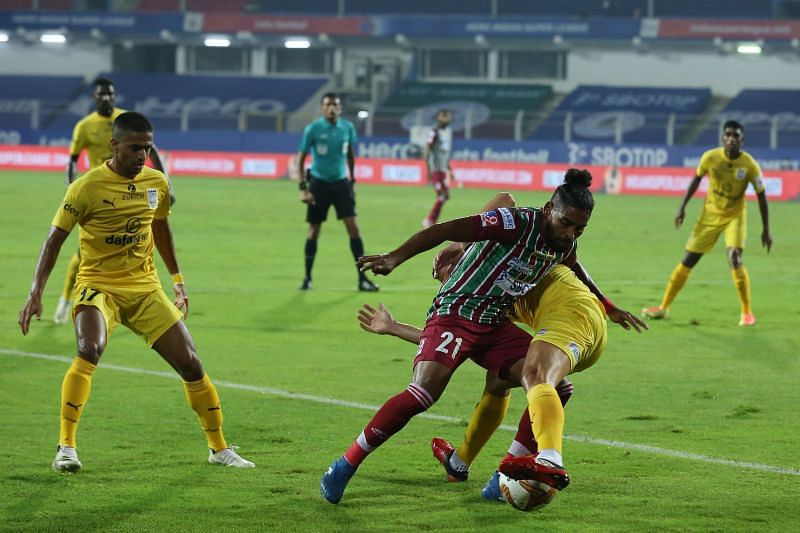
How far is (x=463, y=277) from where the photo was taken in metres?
6.78

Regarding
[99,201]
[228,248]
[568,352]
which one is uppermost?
[99,201]

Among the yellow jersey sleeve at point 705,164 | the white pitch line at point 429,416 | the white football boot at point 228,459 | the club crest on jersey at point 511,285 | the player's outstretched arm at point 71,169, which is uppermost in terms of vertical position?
the yellow jersey sleeve at point 705,164

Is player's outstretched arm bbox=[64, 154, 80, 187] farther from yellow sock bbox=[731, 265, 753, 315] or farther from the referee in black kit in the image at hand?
yellow sock bbox=[731, 265, 753, 315]

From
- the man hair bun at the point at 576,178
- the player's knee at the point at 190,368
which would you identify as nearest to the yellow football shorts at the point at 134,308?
the player's knee at the point at 190,368

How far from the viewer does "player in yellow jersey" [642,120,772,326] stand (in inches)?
561

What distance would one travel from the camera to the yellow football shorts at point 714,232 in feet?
47.2

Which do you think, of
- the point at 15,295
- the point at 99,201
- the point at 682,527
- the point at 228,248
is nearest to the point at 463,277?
the point at 682,527

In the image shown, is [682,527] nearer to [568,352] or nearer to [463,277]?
[568,352]

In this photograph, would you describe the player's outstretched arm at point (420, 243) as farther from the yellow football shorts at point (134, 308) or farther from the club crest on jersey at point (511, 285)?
the yellow football shorts at point (134, 308)

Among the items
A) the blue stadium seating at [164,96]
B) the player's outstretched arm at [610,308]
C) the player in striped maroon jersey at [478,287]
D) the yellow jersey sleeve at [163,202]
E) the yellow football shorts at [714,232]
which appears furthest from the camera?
the blue stadium seating at [164,96]

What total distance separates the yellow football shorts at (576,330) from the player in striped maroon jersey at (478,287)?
A: 8.0 inches

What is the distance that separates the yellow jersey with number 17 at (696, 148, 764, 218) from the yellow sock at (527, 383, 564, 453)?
868 centimetres

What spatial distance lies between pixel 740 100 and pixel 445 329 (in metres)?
47.8

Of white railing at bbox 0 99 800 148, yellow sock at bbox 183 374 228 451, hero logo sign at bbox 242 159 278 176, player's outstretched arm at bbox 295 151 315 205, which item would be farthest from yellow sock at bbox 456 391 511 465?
white railing at bbox 0 99 800 148
